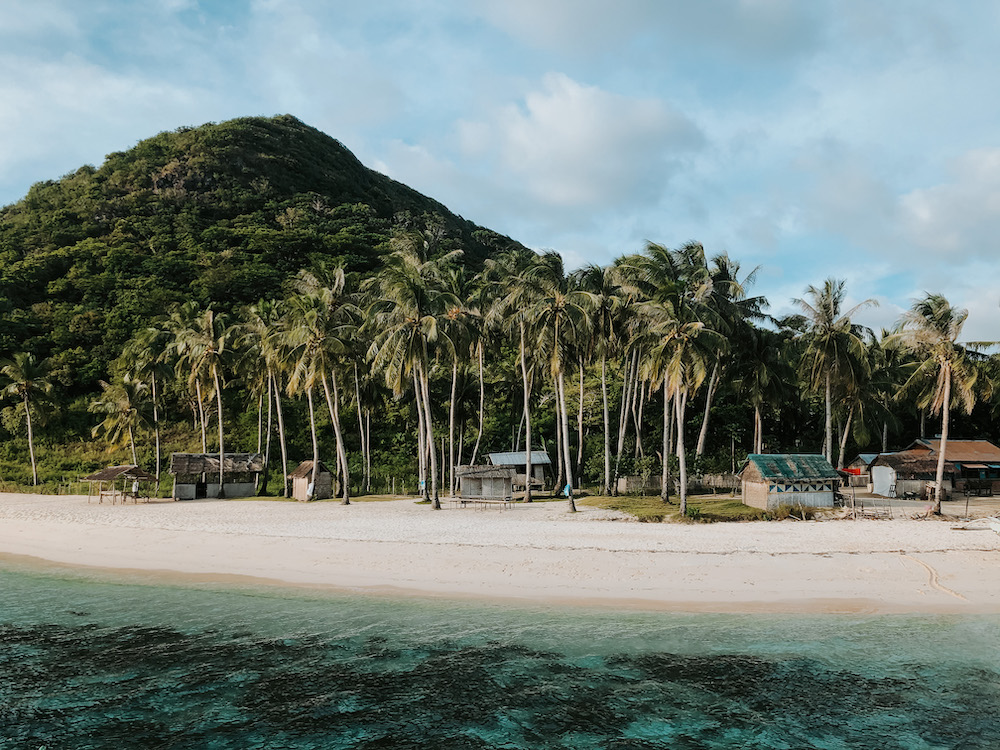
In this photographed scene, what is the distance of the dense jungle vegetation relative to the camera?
3103 centimetres

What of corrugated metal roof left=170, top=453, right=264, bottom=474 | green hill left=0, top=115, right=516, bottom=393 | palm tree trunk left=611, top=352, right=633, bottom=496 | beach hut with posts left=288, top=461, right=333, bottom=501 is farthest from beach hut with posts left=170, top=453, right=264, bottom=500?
palm tree trunk left=611, top=352, right=633, bottom=496

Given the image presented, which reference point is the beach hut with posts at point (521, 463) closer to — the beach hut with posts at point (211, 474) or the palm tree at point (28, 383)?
the beach hut with posts at point (211, 474)

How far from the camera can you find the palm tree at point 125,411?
40219 millimetres

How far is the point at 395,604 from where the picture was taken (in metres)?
14.5

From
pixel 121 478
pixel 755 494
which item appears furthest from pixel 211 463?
pixel 755 494

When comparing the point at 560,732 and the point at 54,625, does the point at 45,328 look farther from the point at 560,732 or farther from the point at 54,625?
the point at 560,732

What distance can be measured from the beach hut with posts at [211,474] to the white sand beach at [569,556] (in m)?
8.97

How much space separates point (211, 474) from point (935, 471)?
39.7 meters

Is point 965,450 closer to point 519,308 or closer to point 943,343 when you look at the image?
point 943,343

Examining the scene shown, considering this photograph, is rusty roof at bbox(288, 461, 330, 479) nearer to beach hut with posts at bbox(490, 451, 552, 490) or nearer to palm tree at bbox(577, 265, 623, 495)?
beach hut with posts at bbox(490, 451, 552, 490)

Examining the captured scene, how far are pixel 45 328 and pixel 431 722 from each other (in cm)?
5873

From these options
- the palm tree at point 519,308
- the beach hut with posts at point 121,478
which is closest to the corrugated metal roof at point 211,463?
the beach hut with posts at point 121,478

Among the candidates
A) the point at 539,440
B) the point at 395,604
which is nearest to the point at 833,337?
the point at 539,440

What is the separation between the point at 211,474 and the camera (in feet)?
123
